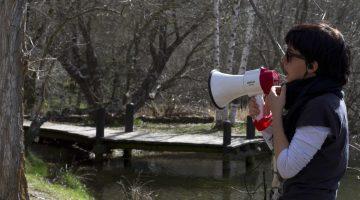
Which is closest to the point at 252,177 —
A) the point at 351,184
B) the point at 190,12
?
the point at 351,184

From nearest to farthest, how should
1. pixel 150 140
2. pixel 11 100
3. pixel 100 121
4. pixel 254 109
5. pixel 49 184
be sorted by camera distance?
pixel 254 109
pixel 11 100
pixel 49 184
pixel 150 140
pixel 100 121

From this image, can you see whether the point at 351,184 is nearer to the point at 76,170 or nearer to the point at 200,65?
the point at 76,170

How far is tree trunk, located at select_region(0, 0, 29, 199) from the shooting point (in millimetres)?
5578

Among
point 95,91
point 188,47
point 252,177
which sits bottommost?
point 252,177

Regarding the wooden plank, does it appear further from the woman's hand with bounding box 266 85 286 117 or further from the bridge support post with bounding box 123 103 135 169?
the woman's hand with bounding box 266 85 286 117

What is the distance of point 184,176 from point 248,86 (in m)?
10.2

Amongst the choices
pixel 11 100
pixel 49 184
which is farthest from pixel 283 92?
pixel 49 184

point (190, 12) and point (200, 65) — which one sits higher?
point (190, 12)

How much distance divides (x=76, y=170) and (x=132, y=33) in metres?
7.23

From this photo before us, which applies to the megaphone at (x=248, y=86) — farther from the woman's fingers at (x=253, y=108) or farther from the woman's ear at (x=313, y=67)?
the woman's ear at (x=313, y=67)

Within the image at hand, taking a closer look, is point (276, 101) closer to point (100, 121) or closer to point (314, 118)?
point (314, 118)

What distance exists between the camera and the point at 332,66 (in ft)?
7.39

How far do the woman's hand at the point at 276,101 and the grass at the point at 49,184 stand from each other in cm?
607

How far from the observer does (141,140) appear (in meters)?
13.4
